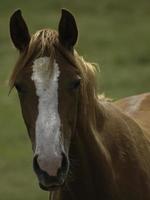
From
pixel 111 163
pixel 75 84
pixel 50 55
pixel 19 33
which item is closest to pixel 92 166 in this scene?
pixel 111 163

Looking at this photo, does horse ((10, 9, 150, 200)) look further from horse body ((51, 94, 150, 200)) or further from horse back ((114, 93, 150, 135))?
horse back ((114, 93, 150, 135))

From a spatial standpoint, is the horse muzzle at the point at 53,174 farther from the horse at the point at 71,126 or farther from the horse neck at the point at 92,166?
the horse neck at the point at 92,166

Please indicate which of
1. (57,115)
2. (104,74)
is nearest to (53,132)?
(57,115)

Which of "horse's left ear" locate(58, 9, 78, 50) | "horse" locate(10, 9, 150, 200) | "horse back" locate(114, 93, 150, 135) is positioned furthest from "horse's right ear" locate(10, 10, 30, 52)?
"horse back" locate(114, 93, 150, 135)

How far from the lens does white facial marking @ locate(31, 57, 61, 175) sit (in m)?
5.41

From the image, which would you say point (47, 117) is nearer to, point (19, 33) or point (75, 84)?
point (75, 84)

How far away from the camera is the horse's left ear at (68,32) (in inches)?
229

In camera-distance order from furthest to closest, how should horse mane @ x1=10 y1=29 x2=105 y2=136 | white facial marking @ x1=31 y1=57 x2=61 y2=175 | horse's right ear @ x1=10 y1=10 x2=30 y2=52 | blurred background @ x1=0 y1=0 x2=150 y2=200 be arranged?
1. blurred background @ x1=0 y1=0 x2=150 y2=200
2. horse's right ear @ x1=10 y1=10 x2=30 y2=52
3. horse mane @ x1=10 y1=29 x2=105 y2=136
4. white facial marking @ x1=31 y1=57 x2=61 y2=175

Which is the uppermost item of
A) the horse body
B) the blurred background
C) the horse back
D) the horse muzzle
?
the horse muzzle

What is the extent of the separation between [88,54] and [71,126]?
52.8 feet

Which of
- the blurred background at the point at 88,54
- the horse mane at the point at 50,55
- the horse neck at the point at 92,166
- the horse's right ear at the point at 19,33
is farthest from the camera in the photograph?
the blurred background at the point at 88,54

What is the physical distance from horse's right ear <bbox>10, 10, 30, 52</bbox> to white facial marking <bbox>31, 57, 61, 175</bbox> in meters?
0.23

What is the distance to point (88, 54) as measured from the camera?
21750 mm

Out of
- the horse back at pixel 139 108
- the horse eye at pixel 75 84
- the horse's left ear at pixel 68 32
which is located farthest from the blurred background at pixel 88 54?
the horse eye at pixel 75 84
